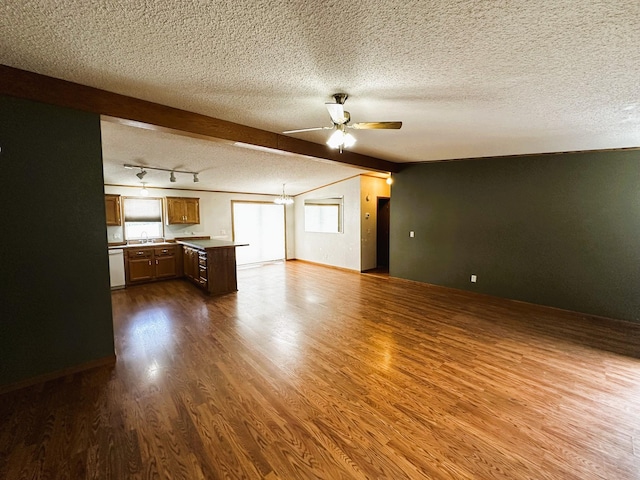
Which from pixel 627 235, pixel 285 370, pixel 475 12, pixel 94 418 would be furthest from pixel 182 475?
pixel 627 235

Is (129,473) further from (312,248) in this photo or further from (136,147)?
(312,248)

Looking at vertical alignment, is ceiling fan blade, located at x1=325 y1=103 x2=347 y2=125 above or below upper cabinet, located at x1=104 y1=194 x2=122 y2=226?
above

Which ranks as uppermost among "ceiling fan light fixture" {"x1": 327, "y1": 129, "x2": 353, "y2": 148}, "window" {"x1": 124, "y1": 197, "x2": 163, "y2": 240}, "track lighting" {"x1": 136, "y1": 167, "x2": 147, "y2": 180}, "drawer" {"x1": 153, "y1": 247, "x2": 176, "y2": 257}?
"track lighting" {"x1": 136, "y1": 167, "x2": 147, "y2": 180}

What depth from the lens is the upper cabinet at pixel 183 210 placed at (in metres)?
6.79

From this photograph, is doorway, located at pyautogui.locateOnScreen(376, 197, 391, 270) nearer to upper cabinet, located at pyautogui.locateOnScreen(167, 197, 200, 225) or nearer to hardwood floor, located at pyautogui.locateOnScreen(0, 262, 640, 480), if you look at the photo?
hardwood floor, located at pyautogui.locateOnScreen(0, 262, 640, 480)

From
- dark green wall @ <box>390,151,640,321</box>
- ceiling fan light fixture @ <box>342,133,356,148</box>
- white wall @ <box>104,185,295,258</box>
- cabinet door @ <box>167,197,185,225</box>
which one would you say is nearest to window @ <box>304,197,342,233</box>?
white wall @ <box>104,185,295,258</box>

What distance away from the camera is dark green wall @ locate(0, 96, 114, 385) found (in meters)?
2.22

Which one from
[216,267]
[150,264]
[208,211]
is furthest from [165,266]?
[216,267]

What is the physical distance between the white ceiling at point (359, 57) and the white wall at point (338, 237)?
3803mm

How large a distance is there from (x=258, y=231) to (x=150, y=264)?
327 centimetres

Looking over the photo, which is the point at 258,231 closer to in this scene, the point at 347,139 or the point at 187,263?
the point at 187,263

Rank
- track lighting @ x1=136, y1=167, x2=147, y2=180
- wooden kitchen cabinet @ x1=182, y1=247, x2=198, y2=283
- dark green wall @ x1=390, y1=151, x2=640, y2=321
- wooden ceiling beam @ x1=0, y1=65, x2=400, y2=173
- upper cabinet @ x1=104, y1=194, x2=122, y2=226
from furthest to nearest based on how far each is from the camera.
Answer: upper cabinet @ x1=104, y1=194, x2=122, y2=226 → wooden kitchen cabinet @ x1=182, y1=247, x2=198, y2=283 → track lighting @ x1=136, y1=167, x2=147, y2=180 → dark green wall @ x1=390, y1=151, x2=640, y2=321 → wooden ceiling beam @ x1=0, y1=65, x2=400, y2=173

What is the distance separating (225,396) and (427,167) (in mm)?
5358

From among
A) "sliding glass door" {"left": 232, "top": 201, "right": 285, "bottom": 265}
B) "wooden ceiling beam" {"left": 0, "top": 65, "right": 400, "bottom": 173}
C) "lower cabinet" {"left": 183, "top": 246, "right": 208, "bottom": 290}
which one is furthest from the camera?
"sliding glass door" {"left": 232, "top": 201, "right": 285, "bottom": 265}
